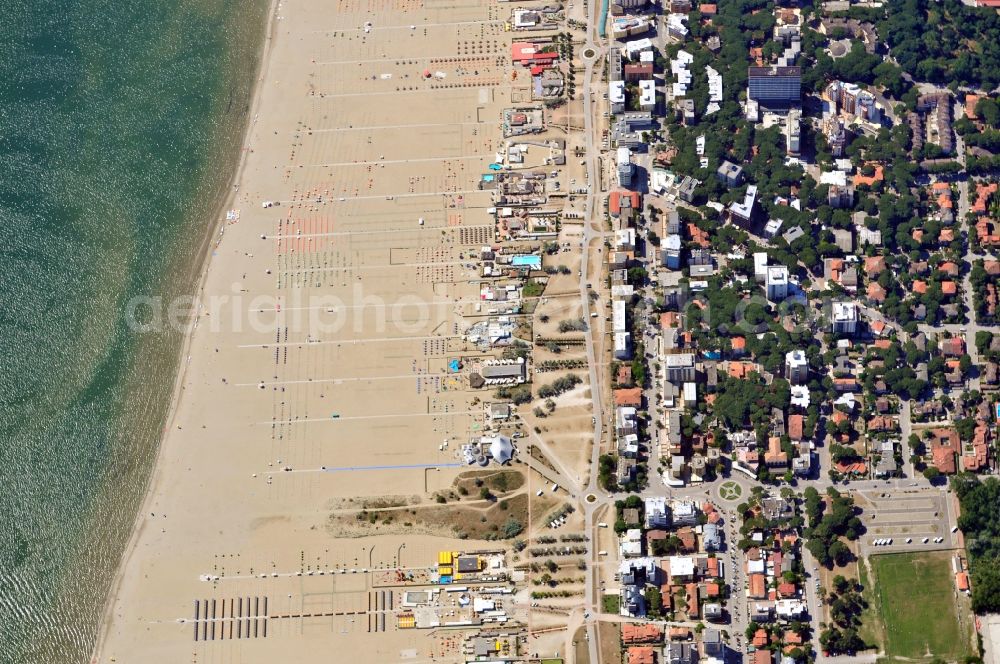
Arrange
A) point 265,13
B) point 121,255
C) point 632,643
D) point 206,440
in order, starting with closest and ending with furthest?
point 632,643, point 206,440, point 121,255, point 265,13

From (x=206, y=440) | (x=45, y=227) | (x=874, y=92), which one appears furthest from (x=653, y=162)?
(x=45, y=227)

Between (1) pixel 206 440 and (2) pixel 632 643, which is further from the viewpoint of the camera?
(1) pixel 206 440

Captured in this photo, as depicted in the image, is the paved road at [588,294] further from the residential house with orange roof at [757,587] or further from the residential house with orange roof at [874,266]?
the residential house with orange roof at [874,266]

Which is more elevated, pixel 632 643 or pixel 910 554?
pixel 910 554

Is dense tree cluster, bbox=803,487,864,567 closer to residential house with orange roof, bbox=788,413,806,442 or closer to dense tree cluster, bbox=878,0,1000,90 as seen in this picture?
residential house with orange roof, bbox=788,413,806,442

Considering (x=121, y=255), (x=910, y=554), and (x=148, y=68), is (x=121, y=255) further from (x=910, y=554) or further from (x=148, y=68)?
(x=910, y=554)

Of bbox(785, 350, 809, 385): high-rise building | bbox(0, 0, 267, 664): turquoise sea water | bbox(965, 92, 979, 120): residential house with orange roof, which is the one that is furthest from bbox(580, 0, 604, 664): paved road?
bbox(965, 92, 979, 120): residential house with orange roof

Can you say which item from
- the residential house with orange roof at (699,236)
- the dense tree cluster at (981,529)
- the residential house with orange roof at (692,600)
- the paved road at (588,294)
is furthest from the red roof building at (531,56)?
the dense tree cluster at (981,529)

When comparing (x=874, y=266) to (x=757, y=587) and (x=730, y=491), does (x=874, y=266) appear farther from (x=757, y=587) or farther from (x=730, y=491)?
(x=757, y=587)
